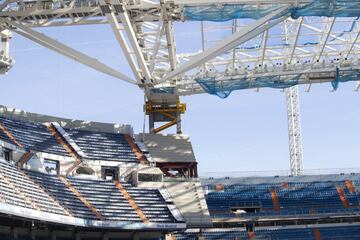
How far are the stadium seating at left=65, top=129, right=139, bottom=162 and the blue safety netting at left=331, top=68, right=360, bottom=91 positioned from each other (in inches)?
520

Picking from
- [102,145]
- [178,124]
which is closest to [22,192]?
[102,145]

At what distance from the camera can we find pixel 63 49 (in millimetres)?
34219

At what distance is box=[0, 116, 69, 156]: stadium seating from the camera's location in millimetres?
39844

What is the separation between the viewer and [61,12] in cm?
3275

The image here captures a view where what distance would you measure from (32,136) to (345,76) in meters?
18.7

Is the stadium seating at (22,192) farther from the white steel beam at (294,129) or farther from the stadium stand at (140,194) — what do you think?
the white steel beam at (294,129)

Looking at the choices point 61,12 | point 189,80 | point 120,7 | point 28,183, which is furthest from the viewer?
point 189,80

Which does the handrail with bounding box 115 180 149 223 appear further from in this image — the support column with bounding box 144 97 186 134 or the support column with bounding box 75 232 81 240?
the support column with bounding box 144 97 186 134

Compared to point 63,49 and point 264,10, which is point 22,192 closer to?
point 63,49

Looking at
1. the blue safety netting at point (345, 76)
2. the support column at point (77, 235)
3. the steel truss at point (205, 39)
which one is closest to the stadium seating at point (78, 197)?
the support column at point (77, 235)

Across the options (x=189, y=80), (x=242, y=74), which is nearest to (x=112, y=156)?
(x=189, y=80)

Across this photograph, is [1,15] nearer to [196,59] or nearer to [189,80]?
[196,59]

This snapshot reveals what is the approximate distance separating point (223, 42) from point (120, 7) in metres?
4.94

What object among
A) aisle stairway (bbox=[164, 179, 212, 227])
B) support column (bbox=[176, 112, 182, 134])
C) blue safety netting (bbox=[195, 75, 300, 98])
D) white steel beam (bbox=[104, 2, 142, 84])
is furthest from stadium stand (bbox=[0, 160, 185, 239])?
white steel beam (bbox=[104, 2, 142, 84])
